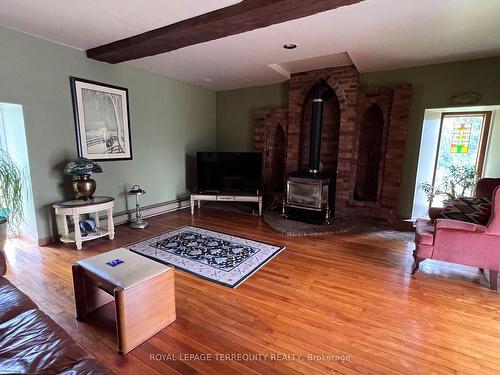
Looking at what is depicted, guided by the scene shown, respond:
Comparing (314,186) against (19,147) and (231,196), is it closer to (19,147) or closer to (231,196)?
(231,196)

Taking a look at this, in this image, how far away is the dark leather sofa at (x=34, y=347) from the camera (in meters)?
0.99

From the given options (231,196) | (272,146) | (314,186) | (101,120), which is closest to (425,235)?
(314,186)

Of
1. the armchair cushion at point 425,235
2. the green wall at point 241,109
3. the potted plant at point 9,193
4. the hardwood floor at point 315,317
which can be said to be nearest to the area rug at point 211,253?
the hardwood floor at point 315,317

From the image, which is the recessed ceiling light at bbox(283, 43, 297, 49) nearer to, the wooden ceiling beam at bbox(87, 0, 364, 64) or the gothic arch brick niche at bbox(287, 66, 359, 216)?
the wooden ceiling beam at bbox(87, 0, 364, 64)

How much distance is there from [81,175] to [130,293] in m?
2.29

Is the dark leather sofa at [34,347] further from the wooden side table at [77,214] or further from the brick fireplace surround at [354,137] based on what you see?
the brick fireplace surround at [354,137]

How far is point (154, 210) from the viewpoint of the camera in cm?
464

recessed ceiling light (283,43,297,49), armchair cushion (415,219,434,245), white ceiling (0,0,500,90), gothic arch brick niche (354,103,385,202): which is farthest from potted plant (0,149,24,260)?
gothic arch brick niche (354,103,385,202)

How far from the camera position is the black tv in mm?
4844

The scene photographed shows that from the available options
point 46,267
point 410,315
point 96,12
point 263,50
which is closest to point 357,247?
point 410,315

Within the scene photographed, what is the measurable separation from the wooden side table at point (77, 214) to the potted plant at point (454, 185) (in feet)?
15.5

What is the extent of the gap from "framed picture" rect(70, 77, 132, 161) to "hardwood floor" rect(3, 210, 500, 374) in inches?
57.6

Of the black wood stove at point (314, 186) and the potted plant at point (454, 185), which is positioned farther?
the black wood stove at point (314, 186)

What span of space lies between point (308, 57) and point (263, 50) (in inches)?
27.4
